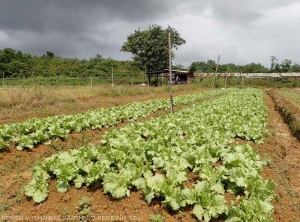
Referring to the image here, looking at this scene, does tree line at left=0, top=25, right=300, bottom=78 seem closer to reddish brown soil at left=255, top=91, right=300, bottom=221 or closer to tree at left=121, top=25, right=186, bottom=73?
tree at left=121, top=25, right=186, bottom=73

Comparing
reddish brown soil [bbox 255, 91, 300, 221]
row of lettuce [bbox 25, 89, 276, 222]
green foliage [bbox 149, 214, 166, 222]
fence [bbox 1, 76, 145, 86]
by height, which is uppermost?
fence [bbox 1, 76, 145, 86]

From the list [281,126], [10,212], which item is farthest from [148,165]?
[281,126]

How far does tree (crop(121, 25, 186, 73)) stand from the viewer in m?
41.5

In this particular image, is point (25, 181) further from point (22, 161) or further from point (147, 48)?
point (147, 48)

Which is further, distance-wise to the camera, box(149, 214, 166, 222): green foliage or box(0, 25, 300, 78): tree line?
box(0, 25, 300, 78): tree line

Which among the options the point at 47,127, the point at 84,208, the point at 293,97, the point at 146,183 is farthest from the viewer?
the point at 293,97

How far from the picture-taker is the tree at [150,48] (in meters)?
41.5

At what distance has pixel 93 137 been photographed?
8.80 metres

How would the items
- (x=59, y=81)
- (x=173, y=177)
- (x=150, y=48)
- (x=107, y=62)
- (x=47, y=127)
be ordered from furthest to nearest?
(x=107, y=62) < (x=150, y=48) < (x=59, y=81) < (x=47, y=127) < (x=173, y=177)

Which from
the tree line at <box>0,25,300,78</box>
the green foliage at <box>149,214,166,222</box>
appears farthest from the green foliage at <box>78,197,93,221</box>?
the tree line at <box>0,25,300,78</box>

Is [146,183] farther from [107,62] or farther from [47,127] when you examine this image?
[107,62]

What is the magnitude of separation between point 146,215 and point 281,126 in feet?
38.7

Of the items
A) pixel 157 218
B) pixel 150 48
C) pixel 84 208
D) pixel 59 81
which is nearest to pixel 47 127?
pixel 84 208

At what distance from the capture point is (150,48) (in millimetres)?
41625
